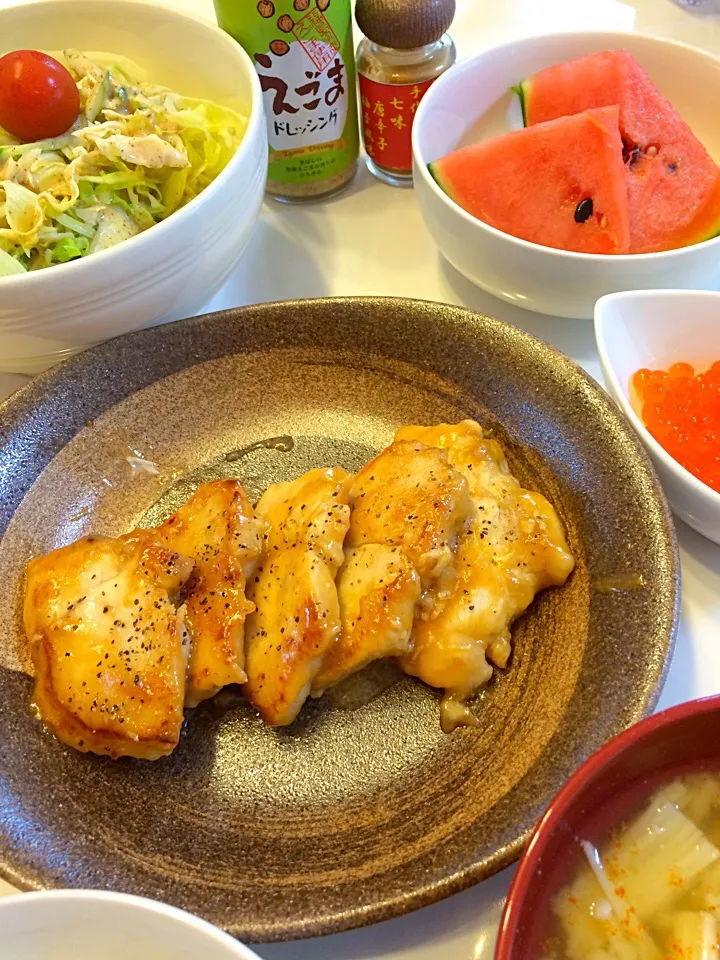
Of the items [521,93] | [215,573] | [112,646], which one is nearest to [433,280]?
[521,93]

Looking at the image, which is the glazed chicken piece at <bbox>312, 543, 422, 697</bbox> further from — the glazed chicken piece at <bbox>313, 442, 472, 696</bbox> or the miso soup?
the miso soup

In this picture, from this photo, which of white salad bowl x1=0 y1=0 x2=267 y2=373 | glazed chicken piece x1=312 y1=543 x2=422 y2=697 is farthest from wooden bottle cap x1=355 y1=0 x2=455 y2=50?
glazed chicken piece x1=312 y1=543 x2=422 y2=697

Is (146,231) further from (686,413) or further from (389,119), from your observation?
(686,413)

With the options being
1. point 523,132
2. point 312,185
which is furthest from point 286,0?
point 523,132

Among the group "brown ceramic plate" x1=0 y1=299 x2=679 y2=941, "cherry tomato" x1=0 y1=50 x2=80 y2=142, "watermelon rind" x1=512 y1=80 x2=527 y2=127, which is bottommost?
"brown ceramic plate" x1=0 y1=299 x2=679 y2=941

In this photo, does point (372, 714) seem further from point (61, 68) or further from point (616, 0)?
point (616, 0)

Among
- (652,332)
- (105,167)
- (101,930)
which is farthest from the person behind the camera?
(105,167)

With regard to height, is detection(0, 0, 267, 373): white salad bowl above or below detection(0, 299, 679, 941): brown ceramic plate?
above

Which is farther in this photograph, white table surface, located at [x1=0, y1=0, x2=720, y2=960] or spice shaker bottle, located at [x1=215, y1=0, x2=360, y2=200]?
spice shaker bottle, located at [x1=215, y1=0, x2=360, y2=200]
